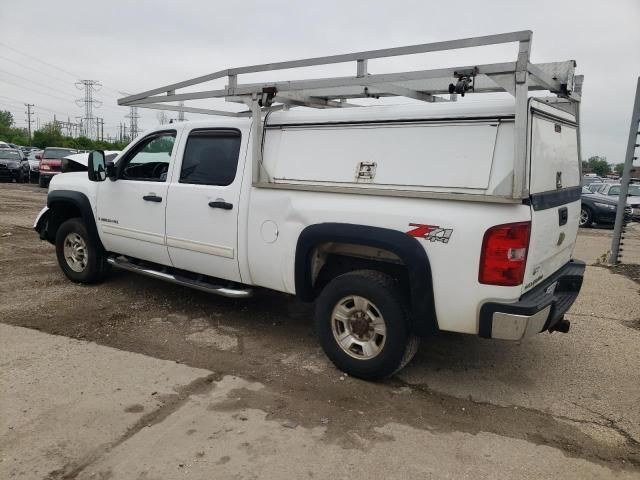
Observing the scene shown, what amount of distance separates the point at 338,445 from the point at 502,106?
89.7 inches

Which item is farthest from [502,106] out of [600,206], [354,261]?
[600,206]

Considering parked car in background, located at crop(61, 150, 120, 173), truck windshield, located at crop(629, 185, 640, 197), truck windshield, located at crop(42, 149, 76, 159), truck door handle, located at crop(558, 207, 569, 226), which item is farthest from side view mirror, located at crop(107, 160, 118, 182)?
truck windshield, located at crop(42, 149, 76, 159)

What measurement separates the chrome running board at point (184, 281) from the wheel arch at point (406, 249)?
98 cm

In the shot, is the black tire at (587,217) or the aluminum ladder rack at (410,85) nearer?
the aluminum ladder rack at (410,85)

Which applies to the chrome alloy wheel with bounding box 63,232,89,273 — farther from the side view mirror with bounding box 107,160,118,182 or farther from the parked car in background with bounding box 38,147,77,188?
the parked car in background with bounding box 38,147,77,188

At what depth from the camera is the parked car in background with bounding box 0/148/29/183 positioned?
22344 millimetres

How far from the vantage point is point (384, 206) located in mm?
3484

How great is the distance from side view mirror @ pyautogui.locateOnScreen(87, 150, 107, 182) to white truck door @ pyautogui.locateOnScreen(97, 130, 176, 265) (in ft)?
0.43

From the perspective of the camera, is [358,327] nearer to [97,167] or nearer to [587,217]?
[97,167]

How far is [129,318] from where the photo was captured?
499 centimetres

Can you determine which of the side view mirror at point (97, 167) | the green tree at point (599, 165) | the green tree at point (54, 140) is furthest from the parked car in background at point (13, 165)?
the green tree at point (599, 165)

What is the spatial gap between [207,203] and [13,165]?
22.1 m

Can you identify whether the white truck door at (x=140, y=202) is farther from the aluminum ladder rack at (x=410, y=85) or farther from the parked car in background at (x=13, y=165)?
the parked car in background at (x=13, y=165)

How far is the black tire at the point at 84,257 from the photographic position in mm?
5785
